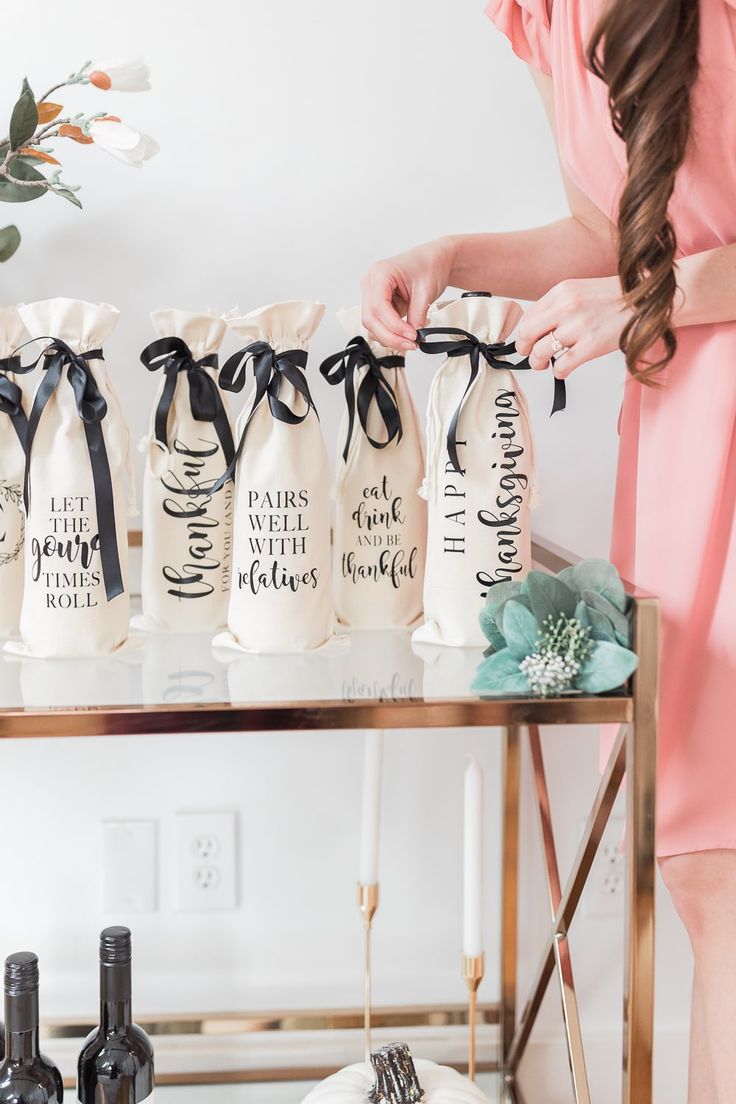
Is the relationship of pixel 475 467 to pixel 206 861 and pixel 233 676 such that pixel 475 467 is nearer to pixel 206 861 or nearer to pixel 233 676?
pixel 233 676

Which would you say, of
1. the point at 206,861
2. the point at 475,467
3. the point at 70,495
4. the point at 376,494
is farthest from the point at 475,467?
the point at 206,861

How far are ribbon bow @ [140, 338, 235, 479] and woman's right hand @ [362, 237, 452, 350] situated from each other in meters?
0.15

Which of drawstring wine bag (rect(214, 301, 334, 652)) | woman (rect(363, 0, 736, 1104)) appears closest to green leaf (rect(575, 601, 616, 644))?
woman (rect(363, 0, 736, 1104))

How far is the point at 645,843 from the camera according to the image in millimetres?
698

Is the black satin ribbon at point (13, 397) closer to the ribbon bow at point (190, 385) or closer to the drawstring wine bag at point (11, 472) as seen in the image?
the drawstring wine bag at point (11, 472)

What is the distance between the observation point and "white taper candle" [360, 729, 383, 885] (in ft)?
3.46

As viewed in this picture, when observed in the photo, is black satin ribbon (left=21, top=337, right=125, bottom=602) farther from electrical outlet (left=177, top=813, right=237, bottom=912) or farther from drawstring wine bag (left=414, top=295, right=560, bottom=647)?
electrical outlet (left=177, top=813, right=237, bottom=912)

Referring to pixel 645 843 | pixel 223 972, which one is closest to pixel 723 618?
pixel 645 843

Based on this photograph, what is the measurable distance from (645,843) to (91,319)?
0.58 m

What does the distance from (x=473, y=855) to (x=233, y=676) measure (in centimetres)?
36

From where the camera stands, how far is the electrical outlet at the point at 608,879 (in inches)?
49.0

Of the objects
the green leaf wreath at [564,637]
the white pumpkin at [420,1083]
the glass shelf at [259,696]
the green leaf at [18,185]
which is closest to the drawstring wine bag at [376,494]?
the glass shelf at [259,696]

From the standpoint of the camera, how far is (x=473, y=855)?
0.98 metres

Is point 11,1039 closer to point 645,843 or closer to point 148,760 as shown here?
point 148,760
